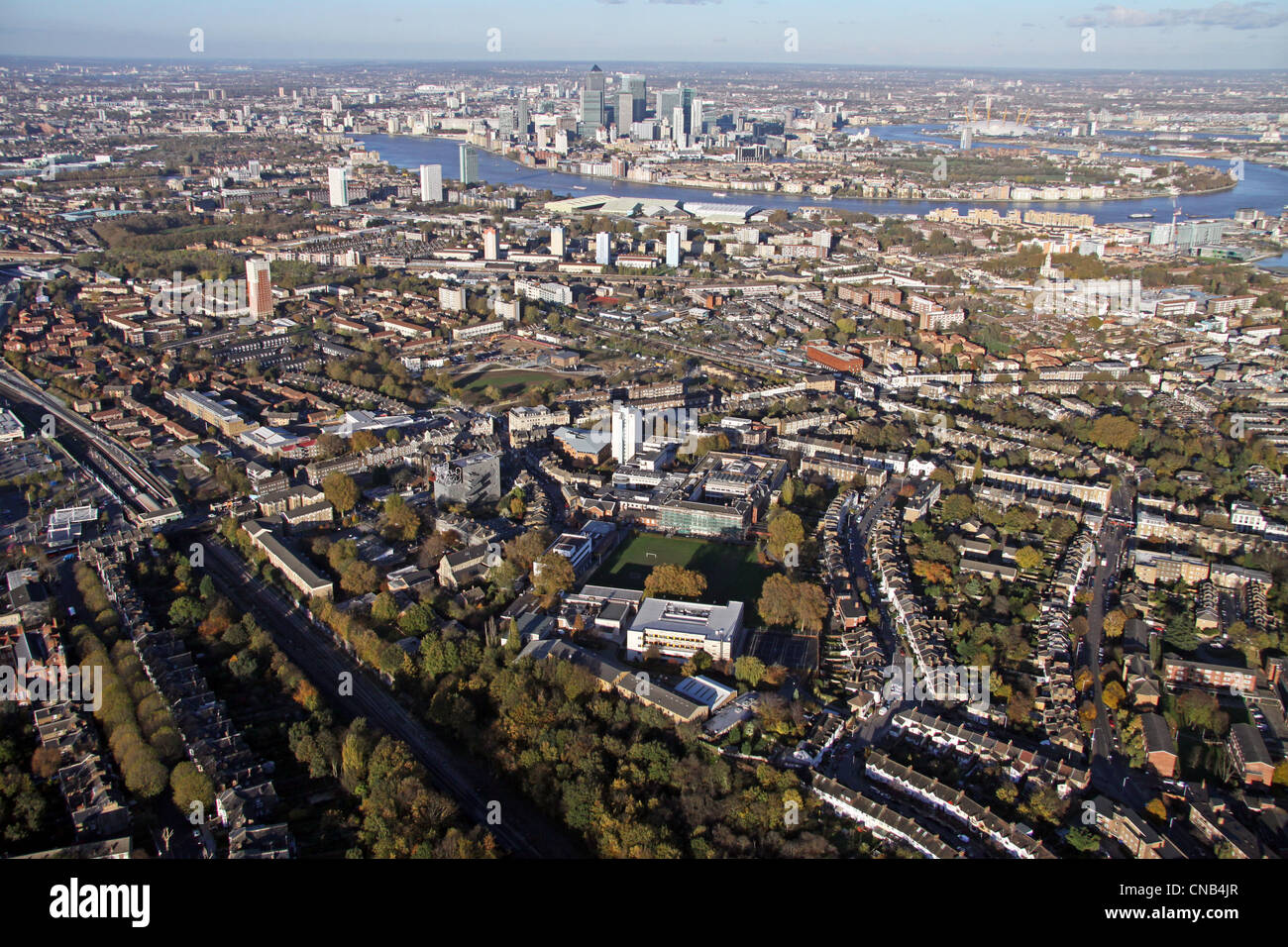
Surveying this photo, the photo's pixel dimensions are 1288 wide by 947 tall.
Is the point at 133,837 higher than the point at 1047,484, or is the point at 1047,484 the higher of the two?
the point at 1047,484

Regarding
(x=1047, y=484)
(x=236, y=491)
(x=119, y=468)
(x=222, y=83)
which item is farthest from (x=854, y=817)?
(x=222, y=83)

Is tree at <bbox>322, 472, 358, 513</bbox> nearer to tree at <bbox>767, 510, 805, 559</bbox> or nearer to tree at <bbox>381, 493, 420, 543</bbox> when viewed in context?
tree at <bbox>381, 493, 420, 543</bbox>

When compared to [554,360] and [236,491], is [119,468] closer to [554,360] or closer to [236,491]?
[236,491]

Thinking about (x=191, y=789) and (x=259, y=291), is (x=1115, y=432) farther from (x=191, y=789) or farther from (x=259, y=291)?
(x=259, y=291)

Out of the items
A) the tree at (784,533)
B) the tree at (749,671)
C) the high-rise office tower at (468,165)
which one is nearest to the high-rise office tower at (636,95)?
the high-rise office tower at (468,165)

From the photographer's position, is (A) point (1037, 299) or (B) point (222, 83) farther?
(B) point (222, 83)

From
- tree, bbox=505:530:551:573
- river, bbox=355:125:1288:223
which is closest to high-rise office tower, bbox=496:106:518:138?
river, bbox=355:125:1288:223

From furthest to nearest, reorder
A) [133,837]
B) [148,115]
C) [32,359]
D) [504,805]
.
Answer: [148,115] < [32,359] < [504,805] < [133,837]

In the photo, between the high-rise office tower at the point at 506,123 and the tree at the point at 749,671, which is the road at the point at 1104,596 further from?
the high-rise office tower at the point at 506,123
